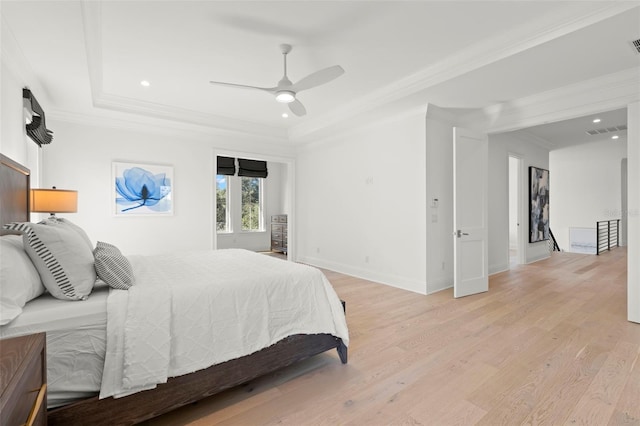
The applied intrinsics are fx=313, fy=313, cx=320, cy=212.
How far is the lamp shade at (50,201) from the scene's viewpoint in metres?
2.90

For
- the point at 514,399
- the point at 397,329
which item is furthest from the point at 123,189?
the point at 514,399

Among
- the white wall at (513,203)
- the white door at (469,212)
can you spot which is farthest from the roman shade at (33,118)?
the white wall at (513,203)

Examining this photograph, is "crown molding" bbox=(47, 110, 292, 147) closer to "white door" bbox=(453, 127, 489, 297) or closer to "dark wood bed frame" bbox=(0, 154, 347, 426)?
"dark wood bed frame" bbox=(0, 154, 347, 426)

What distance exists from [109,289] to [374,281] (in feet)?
12.3

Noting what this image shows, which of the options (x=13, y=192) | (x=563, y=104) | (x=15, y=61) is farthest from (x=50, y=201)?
(x=563, y=104)

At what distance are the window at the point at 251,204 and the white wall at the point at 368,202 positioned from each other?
2097mm

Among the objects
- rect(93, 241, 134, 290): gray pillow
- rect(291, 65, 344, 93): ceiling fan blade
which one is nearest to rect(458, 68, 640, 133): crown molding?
rect(291, 65, 344, 93): ceiling fan blade

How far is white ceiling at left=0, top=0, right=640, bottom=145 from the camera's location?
2398mm

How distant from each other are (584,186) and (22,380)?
444 inches

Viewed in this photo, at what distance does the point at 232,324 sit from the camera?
1896mm

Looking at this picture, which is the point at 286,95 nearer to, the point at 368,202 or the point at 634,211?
the point at 368,202

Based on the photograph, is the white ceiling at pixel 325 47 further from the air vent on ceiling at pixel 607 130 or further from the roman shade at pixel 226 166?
the air vent on ceiling at pixel 607 130

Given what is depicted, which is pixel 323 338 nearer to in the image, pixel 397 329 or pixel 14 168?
pixel 397 329

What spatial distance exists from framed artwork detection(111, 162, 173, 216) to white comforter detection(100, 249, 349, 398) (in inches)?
101
